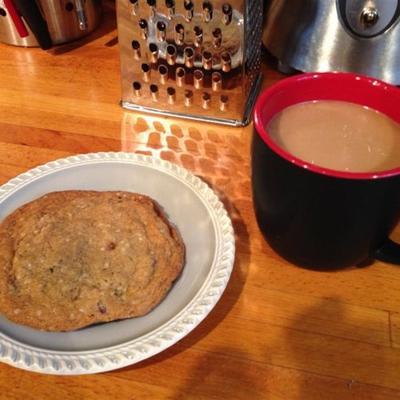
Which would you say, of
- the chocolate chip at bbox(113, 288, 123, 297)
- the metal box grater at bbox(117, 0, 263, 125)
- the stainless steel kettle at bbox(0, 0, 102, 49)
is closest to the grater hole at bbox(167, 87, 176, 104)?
the metal box grater at bbox(117, 0, 263, 125)

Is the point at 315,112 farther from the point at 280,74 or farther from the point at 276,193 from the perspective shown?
the point at 280,74

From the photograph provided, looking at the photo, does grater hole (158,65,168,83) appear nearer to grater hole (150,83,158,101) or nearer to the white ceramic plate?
grater hole (150,83,158,101)

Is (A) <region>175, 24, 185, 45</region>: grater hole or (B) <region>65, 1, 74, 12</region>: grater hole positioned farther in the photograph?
(B) <region>65, 1, 74, 12</region>: grater hole

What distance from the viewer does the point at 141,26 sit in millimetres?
629

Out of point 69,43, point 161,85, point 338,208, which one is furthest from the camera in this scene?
point 69,43

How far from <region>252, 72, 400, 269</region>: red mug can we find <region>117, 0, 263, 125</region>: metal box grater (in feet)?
0.61

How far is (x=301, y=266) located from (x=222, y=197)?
124 millimetres

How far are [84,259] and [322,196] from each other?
200 mm

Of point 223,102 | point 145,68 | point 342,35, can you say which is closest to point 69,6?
point 145,68

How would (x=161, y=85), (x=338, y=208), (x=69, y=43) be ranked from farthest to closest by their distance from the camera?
(x=69, y=43)
(x=161, y=85)
(x=338, y=208)

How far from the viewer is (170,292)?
0.43 meters

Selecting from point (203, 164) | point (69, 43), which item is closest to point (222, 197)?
point (203, 164)

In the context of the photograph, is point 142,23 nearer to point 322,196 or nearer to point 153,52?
point 153,52

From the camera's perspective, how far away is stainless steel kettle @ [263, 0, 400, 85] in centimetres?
61
